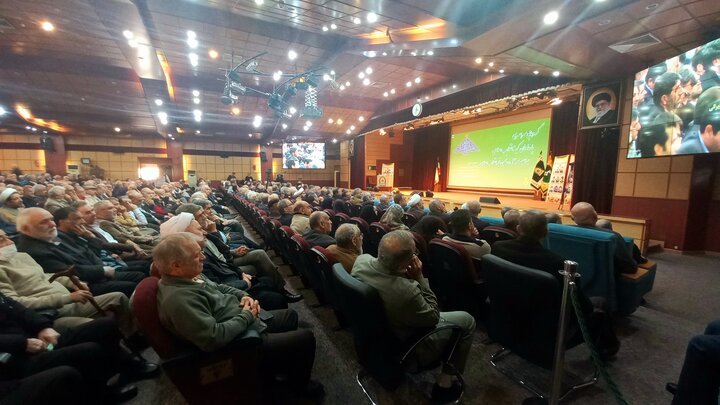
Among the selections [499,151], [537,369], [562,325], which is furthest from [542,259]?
[499,151]

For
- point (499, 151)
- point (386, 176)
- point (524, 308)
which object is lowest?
point (524, 308)

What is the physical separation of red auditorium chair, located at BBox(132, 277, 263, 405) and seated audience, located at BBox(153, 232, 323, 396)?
33mm

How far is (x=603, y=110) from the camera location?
5770 millimetres

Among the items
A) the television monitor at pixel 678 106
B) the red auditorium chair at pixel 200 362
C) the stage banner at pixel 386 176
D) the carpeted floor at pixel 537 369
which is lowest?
the carpeted floor at pixel 537 369

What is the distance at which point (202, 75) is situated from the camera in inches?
314

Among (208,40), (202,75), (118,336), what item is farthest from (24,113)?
(118,336)

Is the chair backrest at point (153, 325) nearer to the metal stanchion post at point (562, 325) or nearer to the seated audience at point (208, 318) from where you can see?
the seated audience at point (208, 318)

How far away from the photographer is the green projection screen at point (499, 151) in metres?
9.81

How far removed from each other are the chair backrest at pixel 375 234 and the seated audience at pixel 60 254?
2.44 m

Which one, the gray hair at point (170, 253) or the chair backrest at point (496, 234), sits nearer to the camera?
the gray hair at point (170, 253)

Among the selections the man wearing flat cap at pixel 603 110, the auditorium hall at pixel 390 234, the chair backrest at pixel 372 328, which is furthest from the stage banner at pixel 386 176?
the chair backrest at pixel 372 328

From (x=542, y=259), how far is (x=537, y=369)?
2.89 feet

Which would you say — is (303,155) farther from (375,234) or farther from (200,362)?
(200,362)

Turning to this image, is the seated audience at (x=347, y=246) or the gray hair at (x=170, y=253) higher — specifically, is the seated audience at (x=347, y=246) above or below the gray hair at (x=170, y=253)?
below
